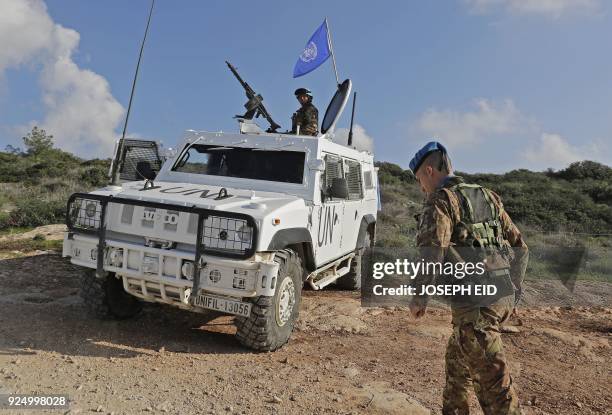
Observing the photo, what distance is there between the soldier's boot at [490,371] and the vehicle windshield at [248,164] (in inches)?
111

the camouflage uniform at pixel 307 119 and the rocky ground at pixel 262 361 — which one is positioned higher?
the camouflage uniform at pixel 307 119

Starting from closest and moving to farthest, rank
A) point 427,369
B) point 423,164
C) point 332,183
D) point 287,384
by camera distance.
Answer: point 423,164 < point 287,384 < point 427,369 < point 332,183

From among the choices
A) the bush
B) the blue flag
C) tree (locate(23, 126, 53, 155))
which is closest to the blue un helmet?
the blue flag

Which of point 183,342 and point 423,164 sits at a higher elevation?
point 423,164

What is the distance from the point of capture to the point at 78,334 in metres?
4.26

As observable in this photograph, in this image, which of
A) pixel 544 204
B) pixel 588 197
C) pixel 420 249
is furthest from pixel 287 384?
pixel 588 197

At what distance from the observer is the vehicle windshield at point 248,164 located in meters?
5.20

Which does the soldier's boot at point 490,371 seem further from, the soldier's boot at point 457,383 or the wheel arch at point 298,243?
the wheel arch at point 298,243

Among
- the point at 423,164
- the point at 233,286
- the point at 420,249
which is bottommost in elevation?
the point at 233,286

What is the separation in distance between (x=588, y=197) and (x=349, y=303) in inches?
739

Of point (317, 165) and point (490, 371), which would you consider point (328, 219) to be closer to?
point (317, 165)

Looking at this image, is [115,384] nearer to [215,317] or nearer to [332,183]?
[215,317]

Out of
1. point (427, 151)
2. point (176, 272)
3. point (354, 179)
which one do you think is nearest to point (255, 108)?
point (354, 179)

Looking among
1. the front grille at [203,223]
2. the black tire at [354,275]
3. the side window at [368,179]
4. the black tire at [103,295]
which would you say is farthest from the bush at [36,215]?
the front grille at [203,223]
